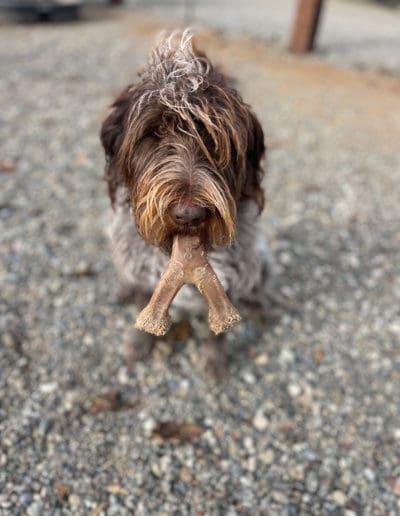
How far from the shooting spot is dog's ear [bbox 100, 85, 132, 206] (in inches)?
104

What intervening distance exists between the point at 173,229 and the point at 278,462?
186 centimetres

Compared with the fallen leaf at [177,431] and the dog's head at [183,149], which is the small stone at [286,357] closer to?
the fallen leaf at [177,431]

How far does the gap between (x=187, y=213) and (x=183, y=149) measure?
351 mm

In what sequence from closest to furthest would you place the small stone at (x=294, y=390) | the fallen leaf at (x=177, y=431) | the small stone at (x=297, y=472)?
the small stone at (x=297, y=472), the fallen leaf at (x=177, y=431), the small stone at (x=294, y=390)

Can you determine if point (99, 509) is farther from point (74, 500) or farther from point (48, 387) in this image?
point (48, 387)

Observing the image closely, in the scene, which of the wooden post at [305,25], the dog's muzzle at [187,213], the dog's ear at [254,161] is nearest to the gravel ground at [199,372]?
the dog's ear at [254,161]

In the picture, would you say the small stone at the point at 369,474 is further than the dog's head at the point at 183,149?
Yes

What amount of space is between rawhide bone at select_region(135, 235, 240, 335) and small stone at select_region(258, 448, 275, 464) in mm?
1416

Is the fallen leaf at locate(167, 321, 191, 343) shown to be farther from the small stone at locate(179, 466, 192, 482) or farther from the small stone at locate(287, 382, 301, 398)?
the small stone at locate(179, 466, 192, 482)

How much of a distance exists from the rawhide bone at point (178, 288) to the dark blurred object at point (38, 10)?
10.0 meters

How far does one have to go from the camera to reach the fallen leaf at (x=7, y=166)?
5699 millimetres

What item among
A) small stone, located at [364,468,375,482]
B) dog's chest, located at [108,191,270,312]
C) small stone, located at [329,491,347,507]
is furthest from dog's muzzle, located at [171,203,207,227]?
small stone, located at [364,468,375,482]

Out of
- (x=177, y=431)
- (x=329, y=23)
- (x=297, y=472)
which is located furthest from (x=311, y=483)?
(x=329, y=23)

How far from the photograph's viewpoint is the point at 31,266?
14.4 feet
